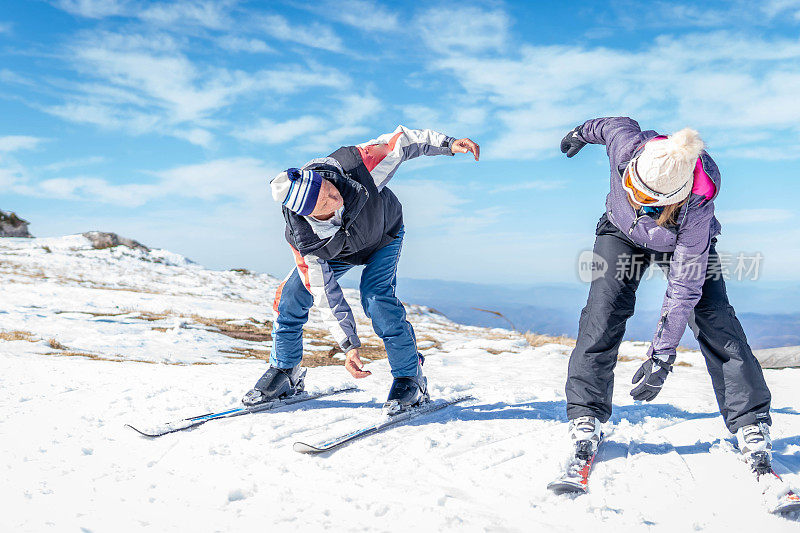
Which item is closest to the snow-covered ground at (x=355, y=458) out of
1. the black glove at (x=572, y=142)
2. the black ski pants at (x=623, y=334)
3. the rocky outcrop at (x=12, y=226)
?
the black ski pants at (x=623, y=334)

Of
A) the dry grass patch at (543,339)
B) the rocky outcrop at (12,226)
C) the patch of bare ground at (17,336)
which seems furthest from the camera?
the rocky outcrop at (12,226)

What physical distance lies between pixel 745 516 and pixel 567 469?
890mm

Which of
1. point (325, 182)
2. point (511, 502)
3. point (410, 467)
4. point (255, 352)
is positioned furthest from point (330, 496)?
point (255, 352)

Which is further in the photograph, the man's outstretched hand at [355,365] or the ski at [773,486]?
the man's outstretched hand at [355,365]

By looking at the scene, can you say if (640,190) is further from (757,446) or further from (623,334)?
(757,446)

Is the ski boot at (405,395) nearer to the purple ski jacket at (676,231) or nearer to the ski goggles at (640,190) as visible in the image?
the purple ski jacket at (676,231)

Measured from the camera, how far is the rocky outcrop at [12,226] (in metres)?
31.9

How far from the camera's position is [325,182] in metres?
3.53

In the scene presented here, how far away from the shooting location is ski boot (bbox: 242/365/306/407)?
4535mm

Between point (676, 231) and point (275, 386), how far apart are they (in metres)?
3.43

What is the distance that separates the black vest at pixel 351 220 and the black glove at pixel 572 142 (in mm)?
1500

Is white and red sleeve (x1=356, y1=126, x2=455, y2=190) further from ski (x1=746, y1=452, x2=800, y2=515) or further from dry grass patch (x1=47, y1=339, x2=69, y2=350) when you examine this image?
dry grass patch (x1=47, y1=339, x2=69, y2=350)

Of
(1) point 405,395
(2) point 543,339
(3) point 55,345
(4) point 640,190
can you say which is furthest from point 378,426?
(2) point 543,339

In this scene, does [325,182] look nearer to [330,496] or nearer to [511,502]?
[330,496]
